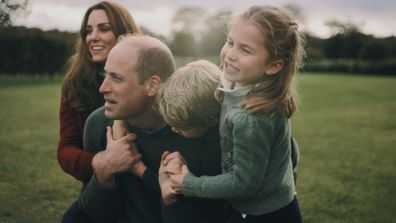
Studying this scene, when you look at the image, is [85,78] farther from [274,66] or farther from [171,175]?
[274,66]

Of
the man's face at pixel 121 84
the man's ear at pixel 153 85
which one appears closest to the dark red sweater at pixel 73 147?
the man's face at pixel 121 84

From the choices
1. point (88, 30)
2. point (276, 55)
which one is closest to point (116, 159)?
point (276, 55)

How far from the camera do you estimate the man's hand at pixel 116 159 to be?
2.97 metres

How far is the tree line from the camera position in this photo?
32.7 metres

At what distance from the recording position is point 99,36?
4566mm

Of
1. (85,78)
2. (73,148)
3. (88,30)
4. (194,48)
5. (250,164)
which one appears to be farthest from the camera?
(194,48)

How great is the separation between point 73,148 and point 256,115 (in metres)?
1.85

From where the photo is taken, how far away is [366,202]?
705 centimetres

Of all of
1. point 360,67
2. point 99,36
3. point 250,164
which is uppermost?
point 99,36

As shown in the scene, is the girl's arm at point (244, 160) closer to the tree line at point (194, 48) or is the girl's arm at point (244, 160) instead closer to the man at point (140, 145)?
the man at point (140, 145)

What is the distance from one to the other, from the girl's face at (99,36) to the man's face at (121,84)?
1546 millimetres

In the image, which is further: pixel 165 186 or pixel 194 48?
pixel 194 48

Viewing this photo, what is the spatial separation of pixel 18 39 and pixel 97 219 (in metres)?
31.0

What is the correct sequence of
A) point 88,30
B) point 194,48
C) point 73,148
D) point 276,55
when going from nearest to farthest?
1. point 276,55
2. point 73,148
3. point 88,30
4. point 194,48
